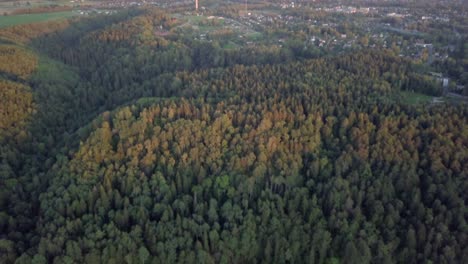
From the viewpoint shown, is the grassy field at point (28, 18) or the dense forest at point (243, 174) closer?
the dense forest at point (243, 174)

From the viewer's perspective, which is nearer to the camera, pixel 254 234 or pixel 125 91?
pixel 254 234

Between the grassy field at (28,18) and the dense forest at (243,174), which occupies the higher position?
the grassy field at (28,18)

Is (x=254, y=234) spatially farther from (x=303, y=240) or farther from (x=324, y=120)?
(x=324, y=120)

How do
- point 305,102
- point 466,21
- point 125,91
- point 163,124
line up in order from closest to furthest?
point 163,124
point 305,102
point 125,91
point 466,21

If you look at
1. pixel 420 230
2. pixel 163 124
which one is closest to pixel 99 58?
pixel 163 124

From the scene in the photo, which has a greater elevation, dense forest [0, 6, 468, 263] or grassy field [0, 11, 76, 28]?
grassy field [0, 11, 76, 28]

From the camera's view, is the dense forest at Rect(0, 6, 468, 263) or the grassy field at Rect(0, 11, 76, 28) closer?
the dense forest at Rect(0, 6, 468, 263)
